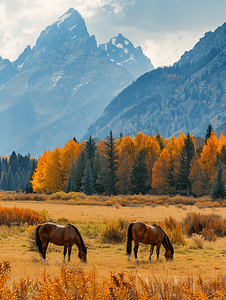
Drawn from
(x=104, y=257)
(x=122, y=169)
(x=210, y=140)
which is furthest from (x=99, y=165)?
(x=104, y=257)

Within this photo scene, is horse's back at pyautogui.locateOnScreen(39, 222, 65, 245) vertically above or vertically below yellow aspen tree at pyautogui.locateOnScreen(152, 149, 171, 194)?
below

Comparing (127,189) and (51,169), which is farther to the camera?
(51,169)

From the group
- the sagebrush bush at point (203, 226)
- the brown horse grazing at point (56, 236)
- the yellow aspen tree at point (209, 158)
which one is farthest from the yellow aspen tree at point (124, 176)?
the brown horse grazing at point (56, 236)

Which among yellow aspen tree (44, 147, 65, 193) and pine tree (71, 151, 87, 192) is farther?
yellow aspen tree (44, 147, 65, 193)

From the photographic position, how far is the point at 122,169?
2287 inches

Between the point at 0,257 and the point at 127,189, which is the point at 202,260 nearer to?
the point at 0,257

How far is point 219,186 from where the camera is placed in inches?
1634

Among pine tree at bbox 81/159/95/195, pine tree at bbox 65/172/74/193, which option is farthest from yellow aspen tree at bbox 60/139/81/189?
pine tree at bbox 81/159/95/195

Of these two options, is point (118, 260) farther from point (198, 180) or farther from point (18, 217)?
point (198, 180)

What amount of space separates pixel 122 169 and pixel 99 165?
666cm

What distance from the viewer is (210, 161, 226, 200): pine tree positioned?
41025 mm

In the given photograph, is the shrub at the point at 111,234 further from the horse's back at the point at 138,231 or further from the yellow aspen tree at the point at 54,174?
the yellow aspen tree at the point at 54,174

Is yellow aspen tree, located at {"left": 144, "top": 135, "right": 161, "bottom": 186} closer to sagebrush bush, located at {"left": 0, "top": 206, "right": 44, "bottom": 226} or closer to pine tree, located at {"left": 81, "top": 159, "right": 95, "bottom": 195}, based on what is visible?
pine tree, located at {"left": 81, "top": 159, "right": 95, "bottom": 195}

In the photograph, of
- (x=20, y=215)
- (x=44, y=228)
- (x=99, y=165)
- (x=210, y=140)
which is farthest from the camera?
(x=99, y=165)
